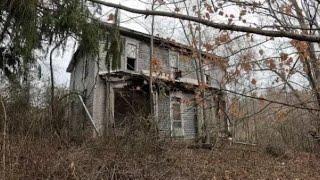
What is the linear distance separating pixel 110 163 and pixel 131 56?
12.4 meters

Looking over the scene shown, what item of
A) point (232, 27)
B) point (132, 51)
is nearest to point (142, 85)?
point (132, 51)

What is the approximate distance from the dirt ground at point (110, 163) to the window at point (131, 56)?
9.25m

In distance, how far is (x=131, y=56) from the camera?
20531 millimetres

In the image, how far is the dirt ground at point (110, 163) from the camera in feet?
25.6

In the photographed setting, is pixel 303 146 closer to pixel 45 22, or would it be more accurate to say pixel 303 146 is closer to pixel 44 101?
pixel 44 101

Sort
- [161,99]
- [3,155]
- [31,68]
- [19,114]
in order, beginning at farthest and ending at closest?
[161,99] < [31,68] < [19,114] < [3,155]

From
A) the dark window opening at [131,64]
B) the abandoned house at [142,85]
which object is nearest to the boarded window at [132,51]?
the abandoned house at [142,85]

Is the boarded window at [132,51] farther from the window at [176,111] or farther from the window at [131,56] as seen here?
the window at [176,111]

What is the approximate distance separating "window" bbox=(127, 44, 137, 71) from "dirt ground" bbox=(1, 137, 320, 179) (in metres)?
9.25

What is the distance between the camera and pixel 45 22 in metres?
10.1

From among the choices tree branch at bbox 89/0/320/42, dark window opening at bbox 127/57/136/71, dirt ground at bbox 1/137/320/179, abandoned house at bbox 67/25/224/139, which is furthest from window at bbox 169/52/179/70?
tree branch at bbox 89/0/320/42

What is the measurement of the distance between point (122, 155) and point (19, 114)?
2.83 meters

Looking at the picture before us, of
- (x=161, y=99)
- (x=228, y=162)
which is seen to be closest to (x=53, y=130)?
(x=228, y=162)

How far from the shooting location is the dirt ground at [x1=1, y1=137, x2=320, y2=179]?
7.81 metres
